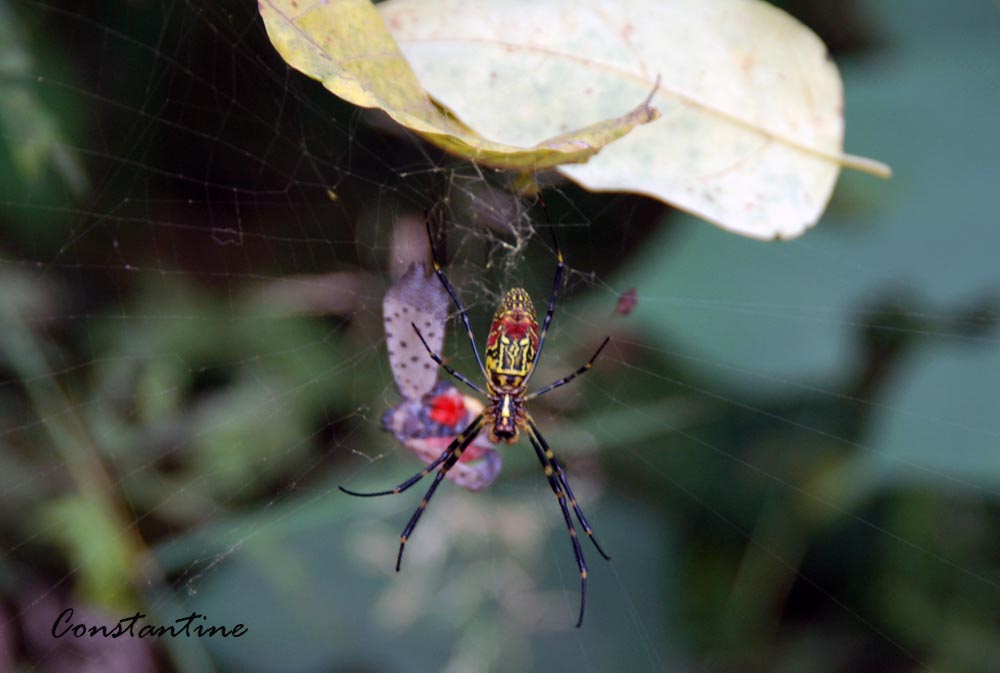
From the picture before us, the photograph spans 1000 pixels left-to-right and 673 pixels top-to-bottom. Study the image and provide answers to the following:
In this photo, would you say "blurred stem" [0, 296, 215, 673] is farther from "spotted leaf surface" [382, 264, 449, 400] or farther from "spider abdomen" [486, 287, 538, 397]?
"spider abdomen" [486, 287, 538, 397]

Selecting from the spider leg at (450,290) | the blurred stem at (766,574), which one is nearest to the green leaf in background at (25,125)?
the spider leg at (450,290)

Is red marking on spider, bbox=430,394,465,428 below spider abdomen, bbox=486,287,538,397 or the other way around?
below

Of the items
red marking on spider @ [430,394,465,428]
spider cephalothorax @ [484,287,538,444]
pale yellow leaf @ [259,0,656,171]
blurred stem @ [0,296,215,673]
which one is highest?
pale yellow leaf @ [259,0,656,171]

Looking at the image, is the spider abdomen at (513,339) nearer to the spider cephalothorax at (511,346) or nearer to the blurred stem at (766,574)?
the spider cephalothorax at (511,346)

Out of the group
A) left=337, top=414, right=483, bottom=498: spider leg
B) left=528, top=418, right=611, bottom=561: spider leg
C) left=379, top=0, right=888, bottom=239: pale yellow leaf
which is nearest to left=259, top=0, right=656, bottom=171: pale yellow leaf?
left=379, top=0, right=888, bottom=239: pale yellow leaf

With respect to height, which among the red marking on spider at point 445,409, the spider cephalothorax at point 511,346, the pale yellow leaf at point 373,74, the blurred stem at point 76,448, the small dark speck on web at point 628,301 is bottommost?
the blurred stem at point 76,448

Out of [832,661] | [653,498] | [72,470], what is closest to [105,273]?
[72,470]

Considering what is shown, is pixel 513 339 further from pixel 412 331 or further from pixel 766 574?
pixel 766 574

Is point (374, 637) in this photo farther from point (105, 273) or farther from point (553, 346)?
point (105, 273)
